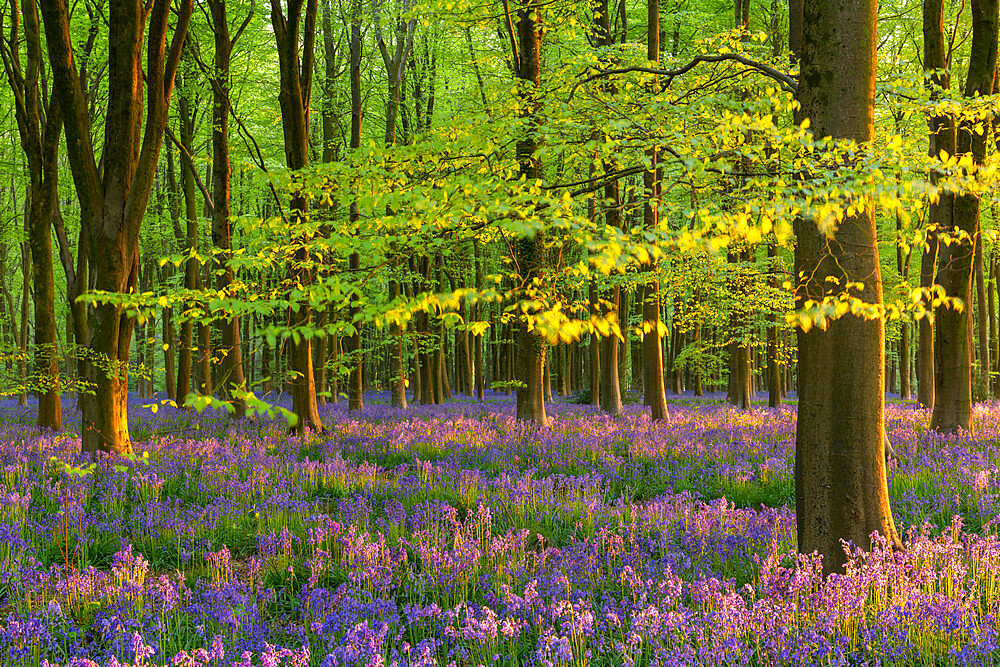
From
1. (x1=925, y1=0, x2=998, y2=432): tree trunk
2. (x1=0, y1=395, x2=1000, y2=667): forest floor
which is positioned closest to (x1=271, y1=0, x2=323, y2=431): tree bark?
(x1=0, y1=395, x2=1000, y2=667): forest floor

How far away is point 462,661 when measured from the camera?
142 inches

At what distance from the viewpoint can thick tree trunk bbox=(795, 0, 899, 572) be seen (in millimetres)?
4355

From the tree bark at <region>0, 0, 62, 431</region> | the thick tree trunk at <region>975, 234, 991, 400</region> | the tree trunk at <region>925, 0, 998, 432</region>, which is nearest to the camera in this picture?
the tree trunk at <region>925, 0, 998, 432</region>

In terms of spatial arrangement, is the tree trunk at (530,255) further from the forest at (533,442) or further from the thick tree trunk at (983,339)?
the thick tree trunk at (983,339)

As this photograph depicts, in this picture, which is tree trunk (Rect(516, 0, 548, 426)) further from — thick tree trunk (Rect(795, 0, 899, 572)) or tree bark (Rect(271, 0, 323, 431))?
thick tree trunk (Rect(795, 0, 899, 572))

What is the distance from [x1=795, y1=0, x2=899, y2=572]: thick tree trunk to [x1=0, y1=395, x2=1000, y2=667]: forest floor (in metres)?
0.33

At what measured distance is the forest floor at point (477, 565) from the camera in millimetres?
3391

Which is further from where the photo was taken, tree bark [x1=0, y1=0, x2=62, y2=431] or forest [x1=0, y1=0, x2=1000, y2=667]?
tree bark [x1=0, y1=0, x2=62, y2=431]

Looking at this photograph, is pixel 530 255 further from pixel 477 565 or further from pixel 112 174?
pixel 477 565

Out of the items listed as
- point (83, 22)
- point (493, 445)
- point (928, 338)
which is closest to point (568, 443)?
point (493, 445)

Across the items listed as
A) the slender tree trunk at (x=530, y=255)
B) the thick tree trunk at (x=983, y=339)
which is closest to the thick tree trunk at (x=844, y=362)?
the slender tree trunk at (x=530, y=255)

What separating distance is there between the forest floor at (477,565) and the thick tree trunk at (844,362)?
33 centimetres

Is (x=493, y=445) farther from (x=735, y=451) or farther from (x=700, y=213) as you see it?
(x=700, y=213)

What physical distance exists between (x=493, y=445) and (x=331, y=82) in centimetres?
1436
